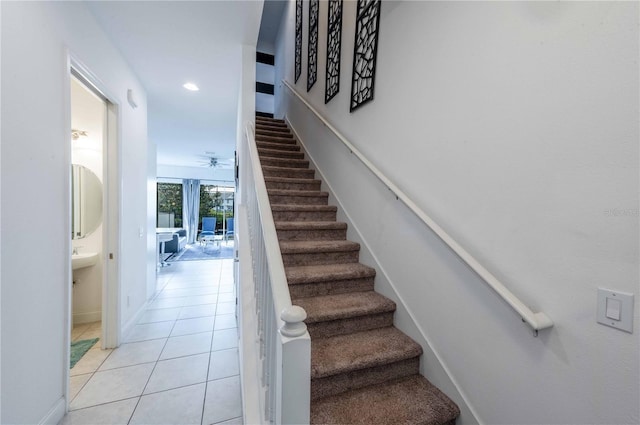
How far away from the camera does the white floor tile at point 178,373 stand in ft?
6.91

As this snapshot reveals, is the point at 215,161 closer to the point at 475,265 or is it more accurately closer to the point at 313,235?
the point at 313,235

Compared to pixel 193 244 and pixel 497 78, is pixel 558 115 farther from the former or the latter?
pixel 193 244

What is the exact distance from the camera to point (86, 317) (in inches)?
127

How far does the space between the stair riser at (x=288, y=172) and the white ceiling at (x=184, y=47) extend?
117 centimetres

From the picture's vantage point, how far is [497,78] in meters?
1.21

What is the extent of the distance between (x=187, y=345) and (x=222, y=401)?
0.99 m

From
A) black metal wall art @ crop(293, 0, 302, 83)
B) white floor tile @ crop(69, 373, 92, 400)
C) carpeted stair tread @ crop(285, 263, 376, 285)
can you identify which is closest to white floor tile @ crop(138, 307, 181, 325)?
white floor tile @ crop(69, 373, 92, 400)

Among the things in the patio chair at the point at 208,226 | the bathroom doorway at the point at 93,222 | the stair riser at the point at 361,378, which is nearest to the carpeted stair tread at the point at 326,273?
the stair riser at the point at 361,378

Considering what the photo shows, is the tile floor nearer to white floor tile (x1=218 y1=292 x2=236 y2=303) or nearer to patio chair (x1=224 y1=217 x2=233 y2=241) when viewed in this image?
white floor tile (x1=218 y1=292 x2=236 y2=303)

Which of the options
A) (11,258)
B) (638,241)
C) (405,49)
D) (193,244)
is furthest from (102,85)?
(193,244)

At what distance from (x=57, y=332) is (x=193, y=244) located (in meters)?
8.47

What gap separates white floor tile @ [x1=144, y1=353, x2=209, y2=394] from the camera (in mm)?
2105

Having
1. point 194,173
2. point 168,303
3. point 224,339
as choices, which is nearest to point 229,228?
point 194,173

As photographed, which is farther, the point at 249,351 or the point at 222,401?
the point at 222,401
